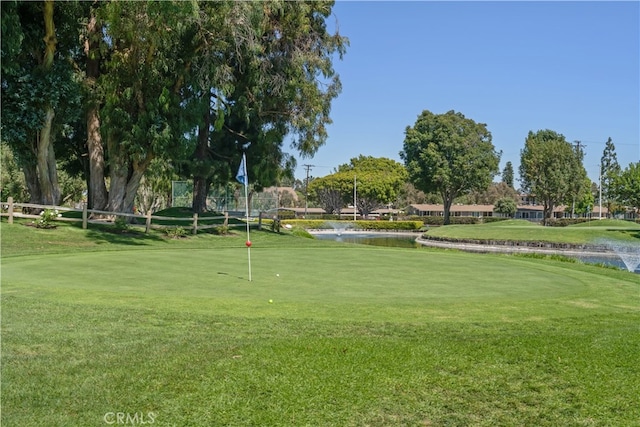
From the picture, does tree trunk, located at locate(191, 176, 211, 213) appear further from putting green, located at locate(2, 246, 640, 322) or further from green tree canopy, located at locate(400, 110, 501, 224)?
green tree canopy, located at locate(400, 110, 501, 224)

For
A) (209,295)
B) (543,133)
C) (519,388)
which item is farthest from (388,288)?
(543,133)

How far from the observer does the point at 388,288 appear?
413 inches

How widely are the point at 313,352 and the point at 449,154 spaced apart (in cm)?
7826

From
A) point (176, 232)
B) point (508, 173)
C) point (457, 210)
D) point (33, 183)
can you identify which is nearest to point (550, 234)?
point (176, 232)

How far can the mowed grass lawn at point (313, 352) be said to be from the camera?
4355 millimetres

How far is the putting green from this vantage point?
8336 millimetres

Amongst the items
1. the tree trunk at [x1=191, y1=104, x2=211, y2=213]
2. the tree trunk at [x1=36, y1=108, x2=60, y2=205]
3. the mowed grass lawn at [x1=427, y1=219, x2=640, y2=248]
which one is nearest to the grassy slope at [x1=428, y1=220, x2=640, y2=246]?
the mowed grass lawn at [x1=427, y1=219, x2=640, y2=248]

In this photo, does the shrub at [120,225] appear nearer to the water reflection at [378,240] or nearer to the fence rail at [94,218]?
the fence rail at [94,218]

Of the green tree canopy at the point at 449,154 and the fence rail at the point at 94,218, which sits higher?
the green tree canopy at the point at 449,154

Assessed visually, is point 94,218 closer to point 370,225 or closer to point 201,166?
point 201,166

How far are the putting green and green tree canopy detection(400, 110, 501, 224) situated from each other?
216ft

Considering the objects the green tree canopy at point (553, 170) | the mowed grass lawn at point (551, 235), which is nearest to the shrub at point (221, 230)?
the mowed grass lawn at point (551, 235)

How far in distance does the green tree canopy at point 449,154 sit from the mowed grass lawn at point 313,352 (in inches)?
2772

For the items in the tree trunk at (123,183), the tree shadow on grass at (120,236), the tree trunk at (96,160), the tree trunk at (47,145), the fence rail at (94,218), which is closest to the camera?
the tree shadow on grass at (120,236)
